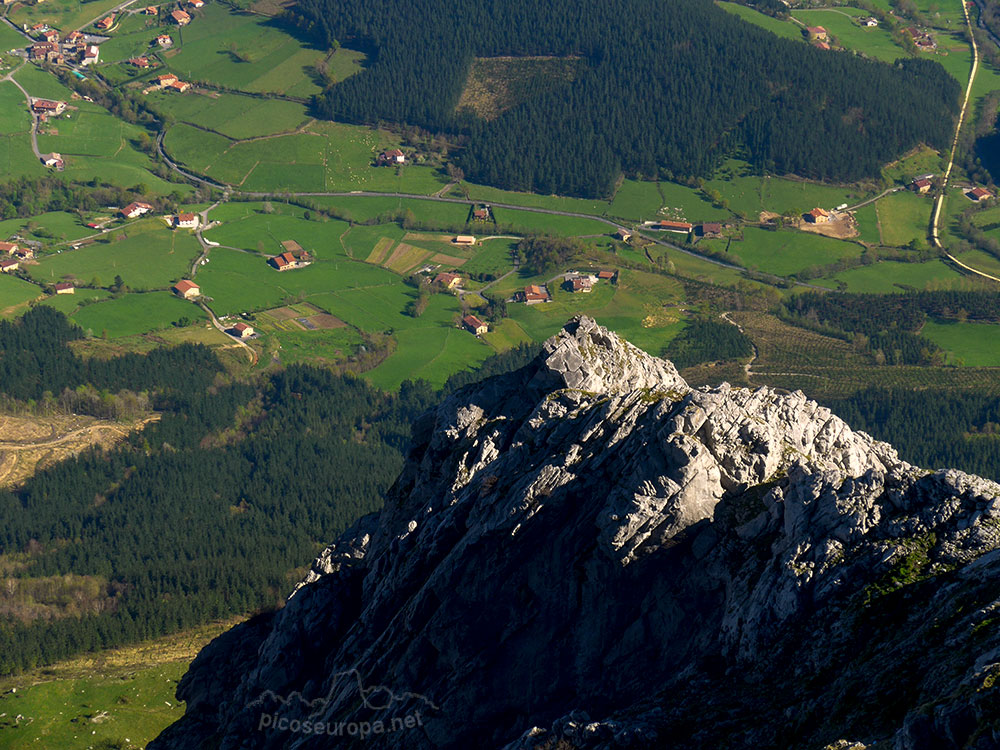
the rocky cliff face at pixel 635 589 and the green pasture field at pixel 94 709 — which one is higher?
the rocky cliff face at pixel 635 589

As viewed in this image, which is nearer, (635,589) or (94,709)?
(635,589)

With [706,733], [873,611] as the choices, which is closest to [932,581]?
[873,611]

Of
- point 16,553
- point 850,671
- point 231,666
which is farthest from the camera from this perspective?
point 16,553

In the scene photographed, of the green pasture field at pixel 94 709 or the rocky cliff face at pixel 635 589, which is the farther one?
the green pasture field at pixel 94 709

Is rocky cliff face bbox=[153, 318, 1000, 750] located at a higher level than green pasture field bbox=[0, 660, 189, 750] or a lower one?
higher

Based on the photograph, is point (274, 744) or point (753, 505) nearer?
point (753, 505)

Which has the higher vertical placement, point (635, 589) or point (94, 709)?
point (635, 589)

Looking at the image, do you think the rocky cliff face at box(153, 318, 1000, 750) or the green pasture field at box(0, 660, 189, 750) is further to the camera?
the green pasture field at box(0, 660, 189, 750)

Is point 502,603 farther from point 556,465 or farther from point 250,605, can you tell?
point 250,605
